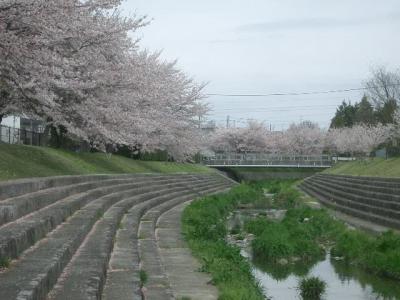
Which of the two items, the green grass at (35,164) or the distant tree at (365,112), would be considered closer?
the green grass at (35,164)

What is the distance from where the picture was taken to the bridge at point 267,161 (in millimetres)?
83500

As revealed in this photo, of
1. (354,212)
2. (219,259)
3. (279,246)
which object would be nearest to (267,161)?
(354,212)

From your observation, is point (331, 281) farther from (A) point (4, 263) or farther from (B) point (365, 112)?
(B) point (365, 112)

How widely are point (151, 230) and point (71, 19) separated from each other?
5.45 m

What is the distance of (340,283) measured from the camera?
40.7ft

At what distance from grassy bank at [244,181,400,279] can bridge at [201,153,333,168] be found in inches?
2384

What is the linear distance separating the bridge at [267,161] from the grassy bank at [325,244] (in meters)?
60.6

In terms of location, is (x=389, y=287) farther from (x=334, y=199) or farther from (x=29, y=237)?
(x=334, y=199)

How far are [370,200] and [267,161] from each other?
2511 inches

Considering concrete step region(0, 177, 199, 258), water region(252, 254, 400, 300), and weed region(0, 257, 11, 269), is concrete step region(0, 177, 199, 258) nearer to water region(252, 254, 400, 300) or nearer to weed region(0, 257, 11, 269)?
weed region(0, 257, 11, 269)

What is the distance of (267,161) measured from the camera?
88.4m

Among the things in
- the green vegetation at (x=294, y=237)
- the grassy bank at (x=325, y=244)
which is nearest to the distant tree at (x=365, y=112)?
the green vegetation at (x=294, y=237)

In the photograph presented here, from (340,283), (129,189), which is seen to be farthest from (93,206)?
(129,189)

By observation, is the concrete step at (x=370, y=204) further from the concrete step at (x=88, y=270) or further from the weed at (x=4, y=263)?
the weed at (x=4, y=263)
